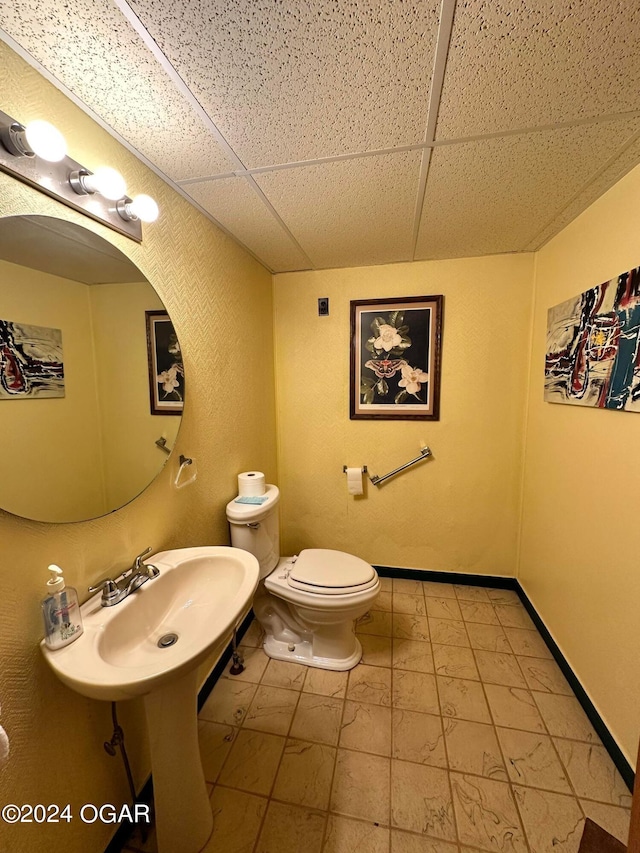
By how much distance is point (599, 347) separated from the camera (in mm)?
1277

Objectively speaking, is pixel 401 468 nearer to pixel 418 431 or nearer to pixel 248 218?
pixel 418 431

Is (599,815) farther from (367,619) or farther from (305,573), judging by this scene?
(305,573)

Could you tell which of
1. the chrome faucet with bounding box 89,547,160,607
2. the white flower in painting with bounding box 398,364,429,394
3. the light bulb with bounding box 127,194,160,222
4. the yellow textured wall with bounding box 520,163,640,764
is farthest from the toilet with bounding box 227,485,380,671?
the light bulb with bounding box 127,194,160,222

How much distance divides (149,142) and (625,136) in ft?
4.84

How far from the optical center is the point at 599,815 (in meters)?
1.02

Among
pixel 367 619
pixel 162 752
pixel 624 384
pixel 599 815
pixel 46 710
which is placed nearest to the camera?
pixel 46 710

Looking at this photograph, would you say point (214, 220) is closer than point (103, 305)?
No

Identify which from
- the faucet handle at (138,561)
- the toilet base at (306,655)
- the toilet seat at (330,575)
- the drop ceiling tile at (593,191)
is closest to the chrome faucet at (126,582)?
the faucet handle at (138,561)

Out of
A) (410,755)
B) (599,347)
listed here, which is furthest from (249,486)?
(599,347)

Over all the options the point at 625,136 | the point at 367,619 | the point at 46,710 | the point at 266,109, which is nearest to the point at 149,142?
the point at 266,109

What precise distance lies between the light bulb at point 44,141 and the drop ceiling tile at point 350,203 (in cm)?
64

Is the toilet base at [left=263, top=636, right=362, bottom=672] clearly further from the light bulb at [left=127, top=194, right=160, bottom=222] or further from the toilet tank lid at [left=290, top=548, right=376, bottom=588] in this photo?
the light bulb at [left=127, top=194, right=160, bottom=222]

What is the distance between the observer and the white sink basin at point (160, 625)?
0.69m

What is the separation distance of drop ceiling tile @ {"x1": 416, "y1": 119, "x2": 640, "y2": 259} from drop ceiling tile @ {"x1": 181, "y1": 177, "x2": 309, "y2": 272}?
2.26ft
